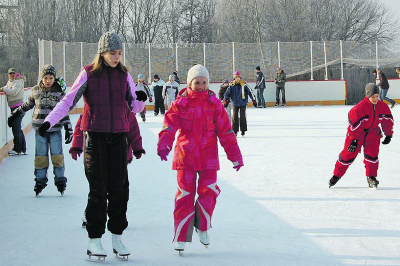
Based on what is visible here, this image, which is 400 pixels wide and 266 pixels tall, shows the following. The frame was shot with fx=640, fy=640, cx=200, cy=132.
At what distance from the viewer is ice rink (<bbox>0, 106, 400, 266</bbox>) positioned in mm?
4383

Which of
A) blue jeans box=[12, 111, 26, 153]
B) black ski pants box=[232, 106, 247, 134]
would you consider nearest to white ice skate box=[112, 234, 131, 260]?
blue jeans box=[12, 111, 26, 153]

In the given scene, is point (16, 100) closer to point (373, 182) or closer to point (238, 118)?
point (238, 118)

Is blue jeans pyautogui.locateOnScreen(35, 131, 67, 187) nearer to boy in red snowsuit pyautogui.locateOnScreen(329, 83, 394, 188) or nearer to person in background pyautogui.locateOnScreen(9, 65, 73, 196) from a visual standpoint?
person in background pyautogui.locateOnScreen(9, 65, 73, 196)

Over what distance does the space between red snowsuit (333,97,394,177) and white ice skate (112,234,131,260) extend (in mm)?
3275

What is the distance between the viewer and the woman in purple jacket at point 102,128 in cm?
422

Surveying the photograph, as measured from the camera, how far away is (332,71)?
27.0 metres

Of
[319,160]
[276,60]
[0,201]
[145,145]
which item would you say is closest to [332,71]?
[276,60]

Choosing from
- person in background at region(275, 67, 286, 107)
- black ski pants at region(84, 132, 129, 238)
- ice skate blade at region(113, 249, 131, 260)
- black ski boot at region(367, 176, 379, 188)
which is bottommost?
ice skate blade at region(113, 249, 131, 260)

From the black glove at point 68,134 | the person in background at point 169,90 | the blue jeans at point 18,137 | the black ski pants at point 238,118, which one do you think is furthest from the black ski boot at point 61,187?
the person in background at point 169,90

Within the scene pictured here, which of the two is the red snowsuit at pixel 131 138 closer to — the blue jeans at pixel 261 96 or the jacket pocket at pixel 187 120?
the jacket pocket at pixel 187 120

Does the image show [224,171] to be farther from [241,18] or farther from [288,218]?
[241,18]

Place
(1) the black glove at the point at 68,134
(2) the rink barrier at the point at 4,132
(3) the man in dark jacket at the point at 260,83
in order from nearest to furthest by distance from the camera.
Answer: (1) the black glove at the point at 68,134 < (2) the rink barrier at the point at 4,132 < (3) the man in dark jacket at the point at 260,83

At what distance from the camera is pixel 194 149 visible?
14.7ft

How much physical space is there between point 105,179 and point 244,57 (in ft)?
75.8
